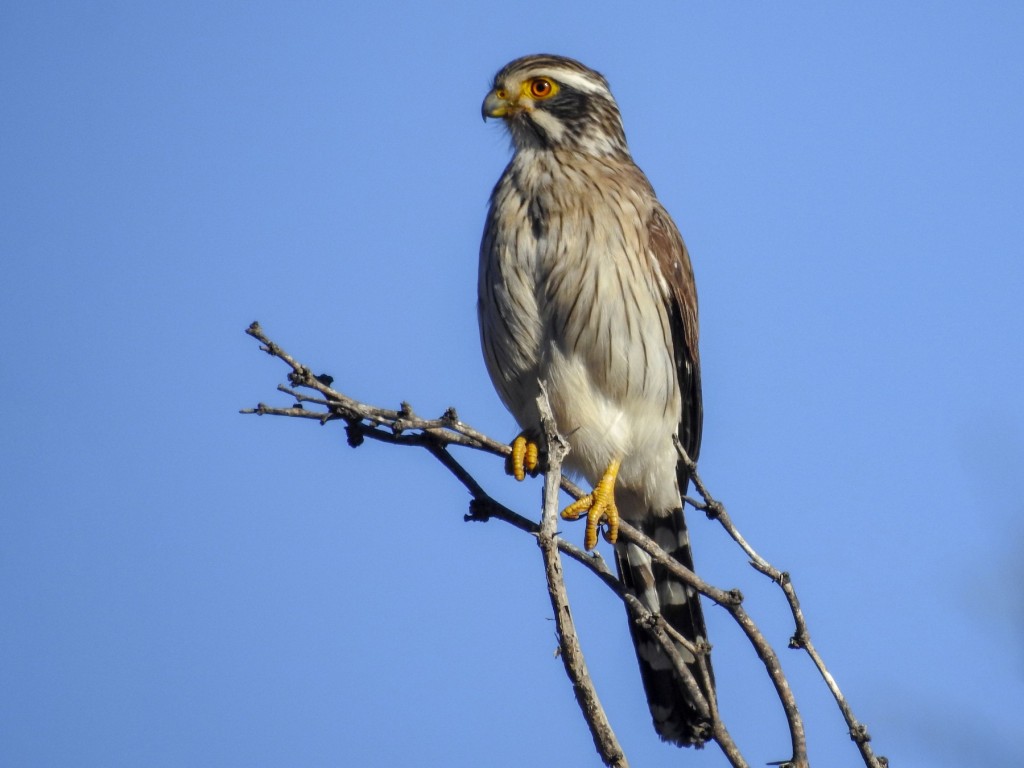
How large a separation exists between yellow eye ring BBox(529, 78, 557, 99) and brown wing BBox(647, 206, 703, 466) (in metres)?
0.79

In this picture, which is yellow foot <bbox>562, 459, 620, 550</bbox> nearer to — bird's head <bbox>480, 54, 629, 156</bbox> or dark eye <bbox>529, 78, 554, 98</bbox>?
bird's head <bbox>480, 54, 629, 156</bbox>

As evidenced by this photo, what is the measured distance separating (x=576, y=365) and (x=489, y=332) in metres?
0.41

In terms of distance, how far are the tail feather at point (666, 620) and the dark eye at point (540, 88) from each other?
2.00 m

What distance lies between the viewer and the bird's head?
18.8 feet

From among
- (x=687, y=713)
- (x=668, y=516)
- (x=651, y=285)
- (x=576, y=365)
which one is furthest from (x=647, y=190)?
(x=687, y=713)

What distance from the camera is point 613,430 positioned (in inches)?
211

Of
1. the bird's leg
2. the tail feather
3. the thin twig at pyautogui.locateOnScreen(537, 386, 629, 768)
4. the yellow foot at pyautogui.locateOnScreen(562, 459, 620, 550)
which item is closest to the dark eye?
the bird's leg

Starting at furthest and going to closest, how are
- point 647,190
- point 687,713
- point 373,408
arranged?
point 647,190, point 687,713, point 373,408

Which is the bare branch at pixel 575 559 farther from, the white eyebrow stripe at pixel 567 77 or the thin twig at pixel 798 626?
the white eyebrow stripe at pixel 567 77

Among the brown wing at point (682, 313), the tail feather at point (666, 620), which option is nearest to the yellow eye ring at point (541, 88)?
the brown wing at point (682, 313)

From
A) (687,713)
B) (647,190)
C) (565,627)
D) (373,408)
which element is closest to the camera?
(565,627)

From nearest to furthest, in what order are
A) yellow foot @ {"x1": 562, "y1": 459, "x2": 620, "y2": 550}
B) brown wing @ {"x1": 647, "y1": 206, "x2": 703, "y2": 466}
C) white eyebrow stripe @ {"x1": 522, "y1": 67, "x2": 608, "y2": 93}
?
yellow foot @ {"x1": 562, "y1": 459, "x2": 620, "y2": 550} → brown wing @ {"x1": 647, "y1": 206, "x2": 703, "y2": 466} → white eyebrow stripe @ {"x1": 522, "y1": 67, "x2": 608, "y2": 93}

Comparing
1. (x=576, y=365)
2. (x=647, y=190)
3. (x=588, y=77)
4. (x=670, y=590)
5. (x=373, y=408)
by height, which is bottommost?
(x=373, y=408)

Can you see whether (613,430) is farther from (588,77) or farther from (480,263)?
(588,77)
